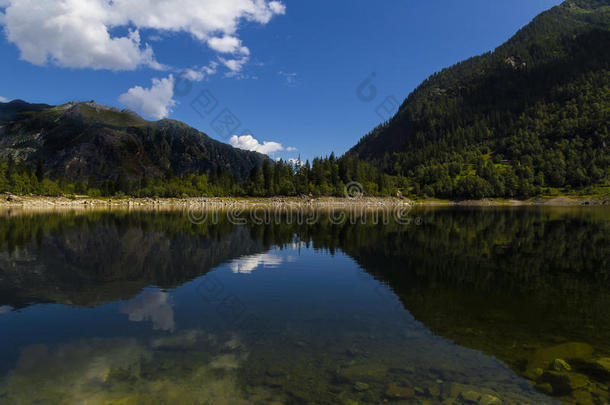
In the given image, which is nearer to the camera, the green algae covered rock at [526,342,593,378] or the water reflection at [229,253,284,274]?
the green algae covered rock at [526,342,593,378]

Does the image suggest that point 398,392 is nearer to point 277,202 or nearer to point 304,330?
point 304,330

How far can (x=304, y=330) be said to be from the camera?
14594 millimetres

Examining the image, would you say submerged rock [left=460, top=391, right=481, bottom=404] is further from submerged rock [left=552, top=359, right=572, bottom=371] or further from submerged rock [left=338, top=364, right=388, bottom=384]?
submerged rock [left=552, top=359, right=572, bottom=371]

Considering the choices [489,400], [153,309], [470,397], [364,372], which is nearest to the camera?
[489,400]

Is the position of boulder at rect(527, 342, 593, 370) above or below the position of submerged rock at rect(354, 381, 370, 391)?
below

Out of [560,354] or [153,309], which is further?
[153,309]

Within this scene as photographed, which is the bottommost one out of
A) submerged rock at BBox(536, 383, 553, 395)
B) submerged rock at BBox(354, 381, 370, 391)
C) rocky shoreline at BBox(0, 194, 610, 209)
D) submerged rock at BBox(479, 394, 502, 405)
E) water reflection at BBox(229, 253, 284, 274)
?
water reflection at BBox(229, 253, 284, 274)

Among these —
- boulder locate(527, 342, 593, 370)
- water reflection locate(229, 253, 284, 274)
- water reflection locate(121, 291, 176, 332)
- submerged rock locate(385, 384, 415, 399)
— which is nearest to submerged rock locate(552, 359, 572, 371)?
boulder locate(527, 342, 593, 370)

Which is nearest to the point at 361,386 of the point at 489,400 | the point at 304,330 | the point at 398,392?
the point at 398,392

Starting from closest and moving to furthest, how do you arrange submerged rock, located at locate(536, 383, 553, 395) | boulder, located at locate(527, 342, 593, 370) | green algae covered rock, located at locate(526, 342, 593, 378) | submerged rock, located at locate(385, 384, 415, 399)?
submerged rock, located at locate(385, 384, 415, 399) → submerged rock, located at locate(536, 383, 553, 395) → green algae covered rock, located at locate(526, 342, 593, 378) → boulder, located at locate(527, 342, 593, 370)

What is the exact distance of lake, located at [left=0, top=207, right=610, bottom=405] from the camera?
1001 centimetres

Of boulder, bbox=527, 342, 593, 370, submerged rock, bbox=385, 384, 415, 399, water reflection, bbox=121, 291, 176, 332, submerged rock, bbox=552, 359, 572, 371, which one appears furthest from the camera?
water reflection, bbox=121, 291, 176, 332

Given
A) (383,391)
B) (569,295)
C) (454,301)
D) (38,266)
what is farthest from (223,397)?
(38,266)

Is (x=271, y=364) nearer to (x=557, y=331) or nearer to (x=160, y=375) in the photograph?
(x=160, y=375)
